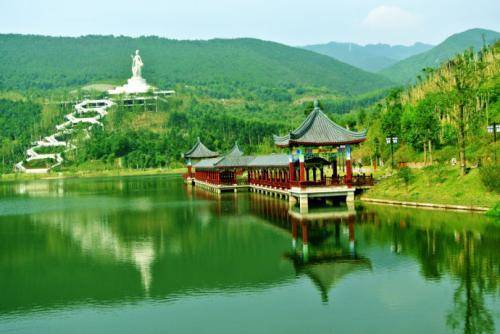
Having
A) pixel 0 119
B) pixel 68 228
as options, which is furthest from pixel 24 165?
pixel 68 228

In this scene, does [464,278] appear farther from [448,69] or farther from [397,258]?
[448,69]

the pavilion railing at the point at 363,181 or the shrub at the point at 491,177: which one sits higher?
the shrub at the point at 491,177

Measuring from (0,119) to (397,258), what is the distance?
507 ft

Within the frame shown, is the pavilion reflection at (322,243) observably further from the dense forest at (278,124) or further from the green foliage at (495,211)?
the dense forest at (278,124)

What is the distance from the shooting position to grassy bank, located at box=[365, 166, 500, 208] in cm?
3167

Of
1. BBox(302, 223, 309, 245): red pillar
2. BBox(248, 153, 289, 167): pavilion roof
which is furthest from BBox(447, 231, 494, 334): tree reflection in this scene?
BBox(248, 153, 289, 167): pavilion roof

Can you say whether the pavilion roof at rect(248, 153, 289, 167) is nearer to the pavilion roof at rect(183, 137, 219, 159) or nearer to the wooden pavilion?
the wooden pavilion

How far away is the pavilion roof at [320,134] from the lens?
38.4 metres

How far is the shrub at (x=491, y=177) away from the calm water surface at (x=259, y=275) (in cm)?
278

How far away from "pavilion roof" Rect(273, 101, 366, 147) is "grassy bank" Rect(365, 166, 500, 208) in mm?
3463

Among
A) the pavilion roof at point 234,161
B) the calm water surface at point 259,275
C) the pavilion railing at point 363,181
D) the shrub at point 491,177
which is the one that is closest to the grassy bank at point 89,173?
the pavilion roof at point 234,161

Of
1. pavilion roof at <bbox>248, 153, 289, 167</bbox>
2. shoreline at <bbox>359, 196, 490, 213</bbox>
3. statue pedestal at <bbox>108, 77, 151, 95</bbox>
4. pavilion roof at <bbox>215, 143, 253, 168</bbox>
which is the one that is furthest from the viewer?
statue pedestal at <bbox>108, 77, 151, 95</bbox>

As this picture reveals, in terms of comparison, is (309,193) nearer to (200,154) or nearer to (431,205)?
(431,205)

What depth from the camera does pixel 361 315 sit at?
15.3 m
